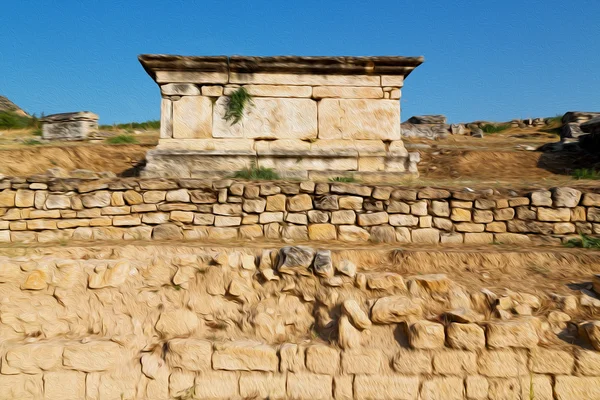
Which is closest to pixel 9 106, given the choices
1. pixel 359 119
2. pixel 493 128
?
pixel 359 119

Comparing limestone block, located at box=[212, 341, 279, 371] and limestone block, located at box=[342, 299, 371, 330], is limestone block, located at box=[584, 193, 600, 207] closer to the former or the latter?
limestone block, located at box=[342, 299, 371, 330]

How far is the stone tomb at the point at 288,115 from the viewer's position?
612 cm

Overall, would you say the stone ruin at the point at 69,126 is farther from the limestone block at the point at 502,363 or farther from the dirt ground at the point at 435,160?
the limestone block at the point at 502,363

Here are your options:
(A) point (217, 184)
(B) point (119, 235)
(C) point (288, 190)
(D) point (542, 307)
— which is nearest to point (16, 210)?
(B) point (119, 235)

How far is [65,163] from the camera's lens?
822 cm

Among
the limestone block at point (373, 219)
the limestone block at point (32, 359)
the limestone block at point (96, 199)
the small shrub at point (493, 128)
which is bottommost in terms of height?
the limestone block at point (32, 359)

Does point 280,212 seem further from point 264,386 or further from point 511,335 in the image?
point 511,335

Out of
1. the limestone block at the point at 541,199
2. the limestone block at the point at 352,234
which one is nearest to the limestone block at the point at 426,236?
the limestone block at the point at 352,234

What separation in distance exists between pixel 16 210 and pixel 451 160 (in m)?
8.10

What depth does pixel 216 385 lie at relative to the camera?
3193 mm

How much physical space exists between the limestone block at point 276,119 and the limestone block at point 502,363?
4289 millimetres

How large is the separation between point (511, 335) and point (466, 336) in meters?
0.38

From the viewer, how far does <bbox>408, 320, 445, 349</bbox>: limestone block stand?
10.4ft

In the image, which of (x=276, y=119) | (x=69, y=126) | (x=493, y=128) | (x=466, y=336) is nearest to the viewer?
(x=466, y=336)
